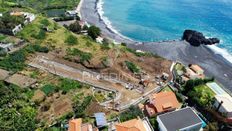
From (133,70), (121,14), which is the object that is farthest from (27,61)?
(121,14)

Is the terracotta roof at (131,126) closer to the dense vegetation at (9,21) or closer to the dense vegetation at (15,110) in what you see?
the dense vegetation at (15,110)

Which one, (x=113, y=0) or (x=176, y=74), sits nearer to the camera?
(x=176, y=74)

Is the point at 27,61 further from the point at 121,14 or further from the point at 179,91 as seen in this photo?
the point at 121,14

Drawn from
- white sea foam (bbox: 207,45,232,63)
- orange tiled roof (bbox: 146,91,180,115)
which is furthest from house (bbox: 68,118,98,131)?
white sea foam (bbox: 207,45,232,63)

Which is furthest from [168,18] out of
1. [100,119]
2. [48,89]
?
[100,119]

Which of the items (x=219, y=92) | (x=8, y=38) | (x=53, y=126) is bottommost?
(x=53, y=126)

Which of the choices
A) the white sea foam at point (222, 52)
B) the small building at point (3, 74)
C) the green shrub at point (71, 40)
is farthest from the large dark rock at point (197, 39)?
the small building at point (3, 74)
